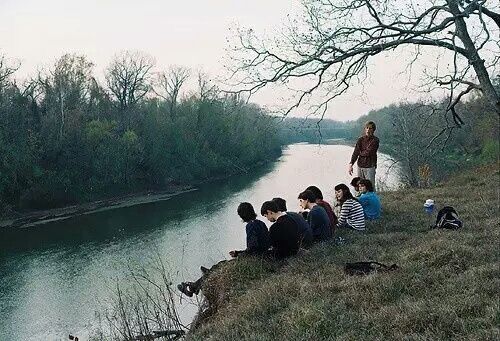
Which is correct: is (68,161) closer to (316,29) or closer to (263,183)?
(263,183)

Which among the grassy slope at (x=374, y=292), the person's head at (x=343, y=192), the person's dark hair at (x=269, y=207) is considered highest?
the person's dark hair at (x=269, y=207)

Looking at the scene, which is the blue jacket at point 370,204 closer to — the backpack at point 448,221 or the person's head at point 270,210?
the backpack at point 448,221

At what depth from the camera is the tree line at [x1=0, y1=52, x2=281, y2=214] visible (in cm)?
3397

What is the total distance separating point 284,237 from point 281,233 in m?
0.08

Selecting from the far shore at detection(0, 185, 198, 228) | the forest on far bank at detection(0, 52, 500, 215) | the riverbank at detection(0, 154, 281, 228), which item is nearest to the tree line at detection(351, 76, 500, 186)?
the forest on far bank at detection(0, 52, 500, 215)

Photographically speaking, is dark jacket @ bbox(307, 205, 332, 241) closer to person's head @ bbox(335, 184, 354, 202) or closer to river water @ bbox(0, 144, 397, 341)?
person's head @ bbox(335, 184, 354, 202)

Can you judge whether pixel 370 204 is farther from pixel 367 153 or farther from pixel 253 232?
pixel 253 232

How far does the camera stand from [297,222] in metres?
7.12

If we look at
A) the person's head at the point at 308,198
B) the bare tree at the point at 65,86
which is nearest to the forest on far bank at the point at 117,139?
the bare tree at the point at 65,86

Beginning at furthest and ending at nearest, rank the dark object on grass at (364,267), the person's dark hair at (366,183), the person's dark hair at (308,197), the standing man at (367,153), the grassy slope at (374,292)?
the standing man at (367,153)
the person's dark hair at (366,183)
the person's dark hair at (308,197)
the dark object on grass at (364,267)
the grassy slope at (374,292)

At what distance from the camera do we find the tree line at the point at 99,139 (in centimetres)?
3397

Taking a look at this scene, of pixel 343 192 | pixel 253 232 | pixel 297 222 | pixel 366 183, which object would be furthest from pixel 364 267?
pixel 366 183

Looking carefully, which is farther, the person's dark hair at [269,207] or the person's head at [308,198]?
the person's head at [308,198]

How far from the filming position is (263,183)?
39531 mm
